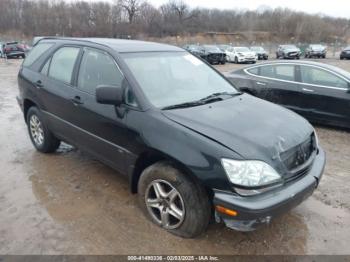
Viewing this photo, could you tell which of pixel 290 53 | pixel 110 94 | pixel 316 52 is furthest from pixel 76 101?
pixel 316 52

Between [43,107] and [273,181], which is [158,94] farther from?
[43,107]

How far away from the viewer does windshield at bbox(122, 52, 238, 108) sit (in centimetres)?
346

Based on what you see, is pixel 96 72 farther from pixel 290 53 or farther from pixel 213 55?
pixel 290 53

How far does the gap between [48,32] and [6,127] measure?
69.8m

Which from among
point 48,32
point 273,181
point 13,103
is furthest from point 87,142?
point 48,32

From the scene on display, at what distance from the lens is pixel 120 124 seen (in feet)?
11.3

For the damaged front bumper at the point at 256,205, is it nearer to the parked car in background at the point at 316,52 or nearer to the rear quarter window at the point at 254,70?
the rear quarter window at the point at 254,70

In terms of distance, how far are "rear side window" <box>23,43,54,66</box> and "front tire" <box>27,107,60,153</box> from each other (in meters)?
0.76

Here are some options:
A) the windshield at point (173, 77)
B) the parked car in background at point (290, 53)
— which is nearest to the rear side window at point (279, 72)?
the windshield at point (173, 77)

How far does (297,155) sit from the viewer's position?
3033 mm

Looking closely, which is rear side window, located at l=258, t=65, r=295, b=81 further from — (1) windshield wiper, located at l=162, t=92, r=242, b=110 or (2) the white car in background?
(2) the white car in background

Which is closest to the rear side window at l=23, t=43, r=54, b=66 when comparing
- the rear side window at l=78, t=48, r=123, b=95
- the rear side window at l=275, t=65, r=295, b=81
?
the rear side window at l=78, t=48, r=123, b=95

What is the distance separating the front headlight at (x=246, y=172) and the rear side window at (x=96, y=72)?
1561 millimetres

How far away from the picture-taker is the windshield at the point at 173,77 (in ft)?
11.3
